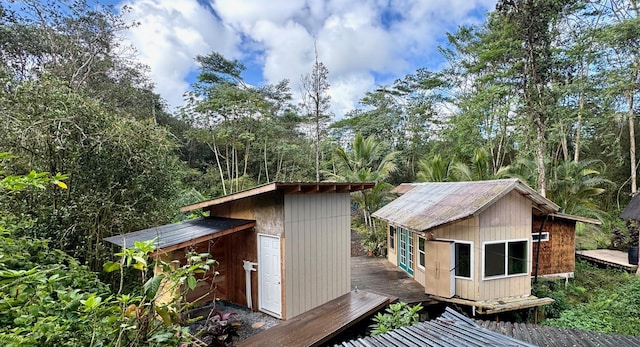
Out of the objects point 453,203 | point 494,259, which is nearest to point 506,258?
point 494,259

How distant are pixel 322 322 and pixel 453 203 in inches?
177

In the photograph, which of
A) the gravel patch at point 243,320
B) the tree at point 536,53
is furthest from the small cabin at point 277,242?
the tree at point 536,53

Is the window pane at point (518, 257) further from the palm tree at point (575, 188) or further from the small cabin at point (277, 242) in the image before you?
the palm tree at point (575, 188)

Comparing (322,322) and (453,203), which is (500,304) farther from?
(322,322)

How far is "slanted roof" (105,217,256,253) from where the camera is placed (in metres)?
5.15

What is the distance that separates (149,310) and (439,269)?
7.08 meters

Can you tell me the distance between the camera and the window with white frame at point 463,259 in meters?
7.27

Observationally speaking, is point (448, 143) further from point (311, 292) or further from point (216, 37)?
point (311, 292)

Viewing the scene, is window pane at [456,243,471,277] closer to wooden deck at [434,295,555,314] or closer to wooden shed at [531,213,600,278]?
wooden deck at [434,295,555,314]

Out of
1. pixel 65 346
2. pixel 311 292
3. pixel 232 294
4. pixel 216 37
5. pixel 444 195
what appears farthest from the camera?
pixel 216 37

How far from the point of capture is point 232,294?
698 cm

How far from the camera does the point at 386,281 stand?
8.78 metres

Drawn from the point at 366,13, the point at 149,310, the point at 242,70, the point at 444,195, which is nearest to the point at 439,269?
the point at 444,195

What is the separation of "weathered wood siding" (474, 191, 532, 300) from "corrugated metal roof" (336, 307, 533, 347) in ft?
13.8
